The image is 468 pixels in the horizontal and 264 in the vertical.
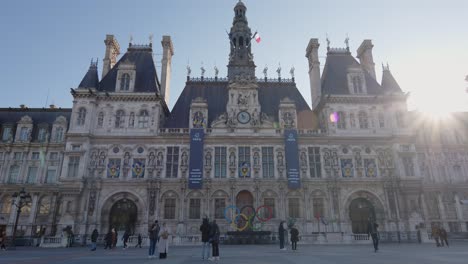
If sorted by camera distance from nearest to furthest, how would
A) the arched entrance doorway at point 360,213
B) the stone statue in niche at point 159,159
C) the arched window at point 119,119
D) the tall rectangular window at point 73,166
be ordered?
the tall rectangular window at point 73,166, the arched entrance doorway at point 360,213, the stone statue in niche at point 159,159, the arched window at point 119,119

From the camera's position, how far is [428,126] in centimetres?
4516

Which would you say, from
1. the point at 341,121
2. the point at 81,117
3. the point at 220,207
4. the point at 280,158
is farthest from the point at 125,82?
the point at 341,121

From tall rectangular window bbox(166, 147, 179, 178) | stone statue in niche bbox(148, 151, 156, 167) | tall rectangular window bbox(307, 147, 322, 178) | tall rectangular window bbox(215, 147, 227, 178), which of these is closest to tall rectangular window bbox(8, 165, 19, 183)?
stone statue in niche bbox(148, 151, 156, 167)

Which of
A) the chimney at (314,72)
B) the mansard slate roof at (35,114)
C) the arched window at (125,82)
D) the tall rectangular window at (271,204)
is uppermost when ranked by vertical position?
the chimney at (314,72)

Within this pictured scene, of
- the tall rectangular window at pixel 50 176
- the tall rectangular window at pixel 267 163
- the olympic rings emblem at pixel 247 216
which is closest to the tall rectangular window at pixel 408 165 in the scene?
the tall rectangular window at pixel 267 163

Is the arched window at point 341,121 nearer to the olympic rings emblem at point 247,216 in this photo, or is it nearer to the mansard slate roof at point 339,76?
the mansard slate roof at point 339,76

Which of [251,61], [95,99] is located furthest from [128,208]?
[251,61]

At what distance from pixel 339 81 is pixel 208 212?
2404 centimetres

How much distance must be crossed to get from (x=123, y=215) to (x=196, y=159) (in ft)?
32.7

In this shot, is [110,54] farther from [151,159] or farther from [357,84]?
[357,84]

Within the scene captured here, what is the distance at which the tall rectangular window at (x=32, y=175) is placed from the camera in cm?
4046

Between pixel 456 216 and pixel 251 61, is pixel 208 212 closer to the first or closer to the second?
pixel 251 61

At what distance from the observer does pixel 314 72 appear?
43406 mm

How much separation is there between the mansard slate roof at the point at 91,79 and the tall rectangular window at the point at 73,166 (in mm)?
9079
